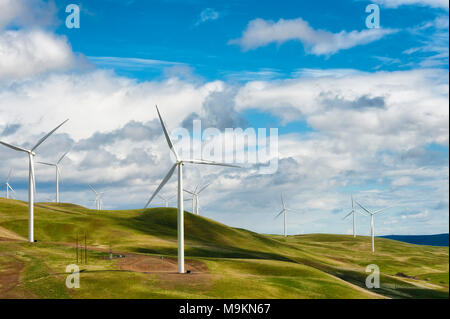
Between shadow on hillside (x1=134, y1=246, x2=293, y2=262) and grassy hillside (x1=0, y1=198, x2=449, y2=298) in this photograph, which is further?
shadow on hillside (x1=134, y1=246, x2=293, y2=262)

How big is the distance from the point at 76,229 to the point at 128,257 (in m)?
50.0

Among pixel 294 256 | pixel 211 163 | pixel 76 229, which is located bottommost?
pixel 294 256

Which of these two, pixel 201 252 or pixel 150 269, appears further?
pixel 201 252

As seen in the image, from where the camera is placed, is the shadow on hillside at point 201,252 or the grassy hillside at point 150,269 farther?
the shadow on hillside at point 201,252

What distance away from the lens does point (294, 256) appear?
169750 millimetres

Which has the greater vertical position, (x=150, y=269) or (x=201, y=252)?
(x=150, y=269)
